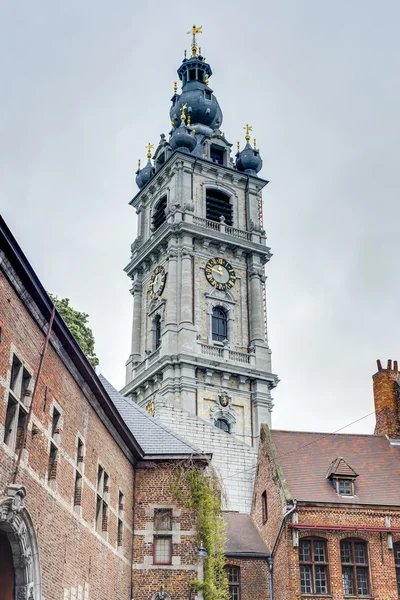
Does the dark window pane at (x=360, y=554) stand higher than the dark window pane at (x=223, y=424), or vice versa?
the dark window pane at (x=223, y=424)

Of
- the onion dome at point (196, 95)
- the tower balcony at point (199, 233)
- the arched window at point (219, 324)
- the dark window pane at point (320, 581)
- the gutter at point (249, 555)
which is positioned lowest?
the dark window pane at point (320, 581)

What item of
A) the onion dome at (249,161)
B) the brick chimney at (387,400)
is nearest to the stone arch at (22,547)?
the brick chimney at (387,400)

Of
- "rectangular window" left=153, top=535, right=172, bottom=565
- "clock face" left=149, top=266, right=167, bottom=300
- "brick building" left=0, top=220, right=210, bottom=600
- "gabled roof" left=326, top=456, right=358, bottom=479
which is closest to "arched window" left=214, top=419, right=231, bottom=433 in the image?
"clock face" left=149, top=266, right=167, bottom=300

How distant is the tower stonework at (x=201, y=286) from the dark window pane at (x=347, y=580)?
63.9 feet

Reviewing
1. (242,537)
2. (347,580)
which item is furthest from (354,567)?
(242,537)

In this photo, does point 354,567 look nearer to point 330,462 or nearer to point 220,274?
point 330,462

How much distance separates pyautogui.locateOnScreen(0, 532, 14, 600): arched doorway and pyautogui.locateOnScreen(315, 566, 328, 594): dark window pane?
13734 mm

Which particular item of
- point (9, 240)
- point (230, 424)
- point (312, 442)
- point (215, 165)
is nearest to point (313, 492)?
point (312, 442)

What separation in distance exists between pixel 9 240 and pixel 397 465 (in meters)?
21.5

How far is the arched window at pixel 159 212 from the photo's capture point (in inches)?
2453

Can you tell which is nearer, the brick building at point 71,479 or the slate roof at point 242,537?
the brick building at point 71,479

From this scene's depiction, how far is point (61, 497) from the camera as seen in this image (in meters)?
17.9

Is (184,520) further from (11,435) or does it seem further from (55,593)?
(11,435)

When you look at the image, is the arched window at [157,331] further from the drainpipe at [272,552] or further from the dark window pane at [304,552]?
the dark window pane at [304,552]
